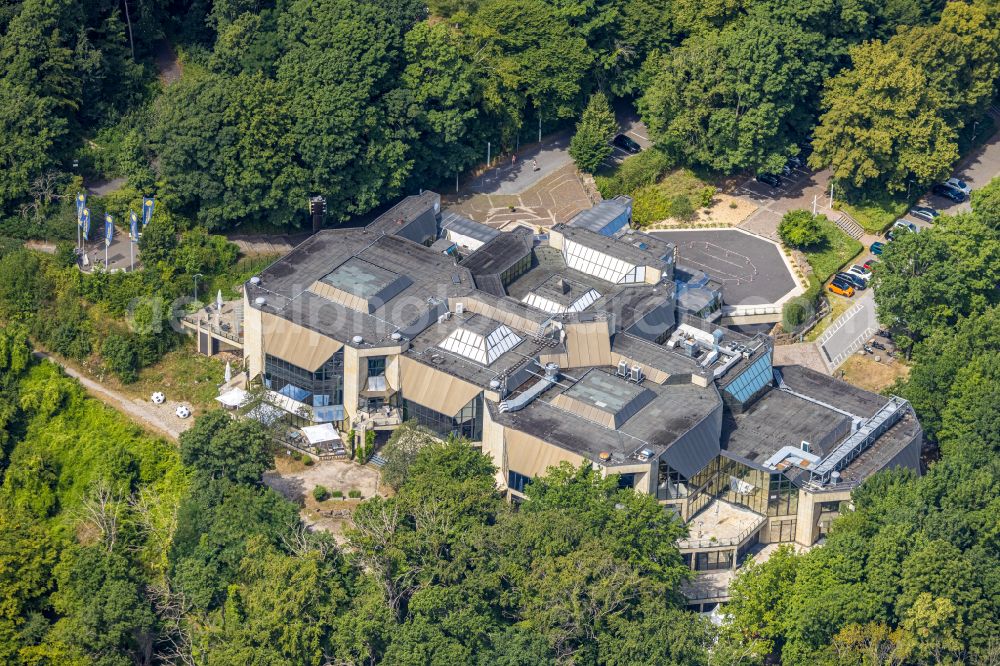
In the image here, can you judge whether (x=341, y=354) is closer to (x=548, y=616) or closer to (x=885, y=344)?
(x=548, y=616)

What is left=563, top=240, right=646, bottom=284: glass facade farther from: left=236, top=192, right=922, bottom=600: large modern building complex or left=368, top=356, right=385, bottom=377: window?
left=368, top=356, right=385, bottom=377: window

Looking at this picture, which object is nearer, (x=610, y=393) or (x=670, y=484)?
(x=670, y=484)

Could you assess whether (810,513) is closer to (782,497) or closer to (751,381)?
(782,497)

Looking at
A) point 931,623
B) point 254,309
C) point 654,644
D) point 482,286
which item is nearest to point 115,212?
point 254,309

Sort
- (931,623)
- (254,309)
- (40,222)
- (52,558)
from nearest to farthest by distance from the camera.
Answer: (931,623) → (52,558) → (254,309) → (40,222)

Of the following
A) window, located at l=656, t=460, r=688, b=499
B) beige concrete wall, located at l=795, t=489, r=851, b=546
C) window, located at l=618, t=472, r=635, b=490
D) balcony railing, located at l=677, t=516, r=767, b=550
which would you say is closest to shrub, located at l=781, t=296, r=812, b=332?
beige concrete wall, located at l=795, t=489, r=851, b=546

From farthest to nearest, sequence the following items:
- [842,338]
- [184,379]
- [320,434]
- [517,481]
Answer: [842,338] → [184,379] → [320,434] → [517,481]

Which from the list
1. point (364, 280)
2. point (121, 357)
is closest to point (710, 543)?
point (364, 280)

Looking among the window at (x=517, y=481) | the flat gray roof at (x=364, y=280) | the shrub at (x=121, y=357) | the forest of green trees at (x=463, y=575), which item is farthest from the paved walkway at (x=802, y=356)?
the shrub at (x=121, y=357)
